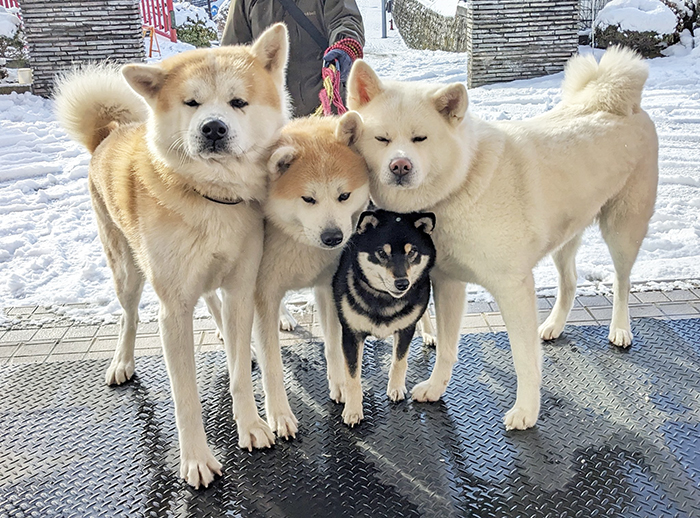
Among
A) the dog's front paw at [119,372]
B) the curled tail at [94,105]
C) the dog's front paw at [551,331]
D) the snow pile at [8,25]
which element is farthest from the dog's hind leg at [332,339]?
the snow pile at [8,25]

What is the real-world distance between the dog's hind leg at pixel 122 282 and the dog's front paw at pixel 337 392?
3.51ft

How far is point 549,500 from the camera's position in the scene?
2.10 m

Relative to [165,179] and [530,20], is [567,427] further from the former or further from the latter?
[530,20]

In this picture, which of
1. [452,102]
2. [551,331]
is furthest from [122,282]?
[551,331]

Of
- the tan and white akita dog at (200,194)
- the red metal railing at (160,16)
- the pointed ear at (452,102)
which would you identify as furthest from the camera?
the red metal railing at (160,16)

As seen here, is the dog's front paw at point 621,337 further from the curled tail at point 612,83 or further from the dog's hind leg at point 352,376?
the dog's hind leg at point 352,376

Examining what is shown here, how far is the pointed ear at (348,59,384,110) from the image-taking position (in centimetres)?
223

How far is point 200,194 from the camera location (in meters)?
2.14

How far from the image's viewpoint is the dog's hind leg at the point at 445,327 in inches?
104

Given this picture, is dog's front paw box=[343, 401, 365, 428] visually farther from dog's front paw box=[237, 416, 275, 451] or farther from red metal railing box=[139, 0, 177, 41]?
red metal railing box=[139, 0, 177, 41]

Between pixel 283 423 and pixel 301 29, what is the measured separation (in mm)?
2283

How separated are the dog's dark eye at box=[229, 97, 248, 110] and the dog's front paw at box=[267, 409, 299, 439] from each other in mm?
1294

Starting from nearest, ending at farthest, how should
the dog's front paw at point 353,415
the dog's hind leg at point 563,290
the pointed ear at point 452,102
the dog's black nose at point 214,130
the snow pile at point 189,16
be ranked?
the dog's black nose at point 214,130, the pointed ear at point 452,102, the dog's front paw at point 353,415, the dog's hind leg at point 563,290, the snow pile at point 189,16

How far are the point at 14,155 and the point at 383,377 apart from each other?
603 centimetres
